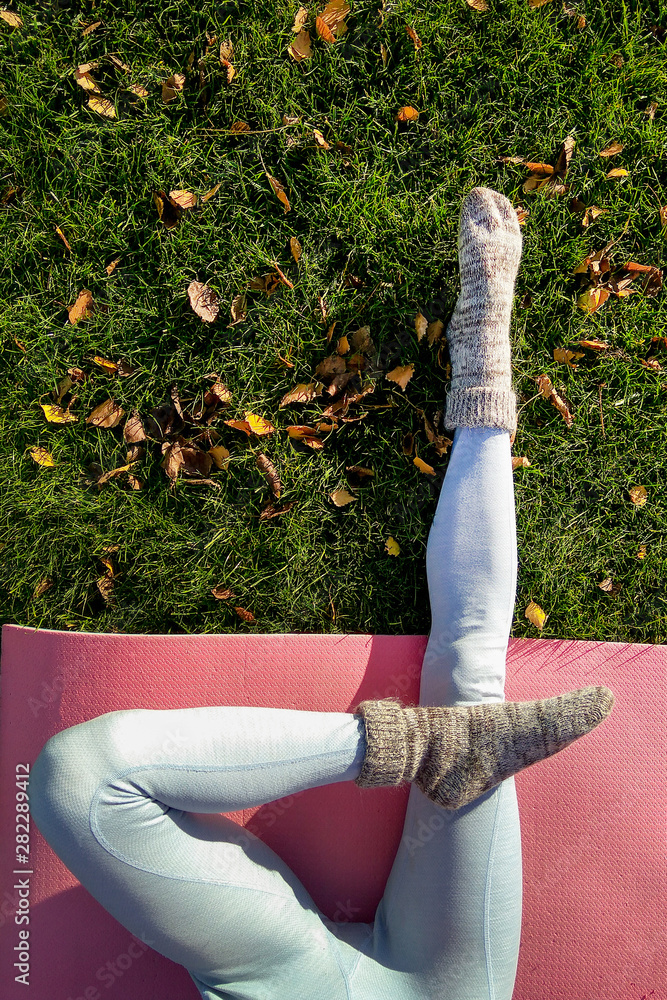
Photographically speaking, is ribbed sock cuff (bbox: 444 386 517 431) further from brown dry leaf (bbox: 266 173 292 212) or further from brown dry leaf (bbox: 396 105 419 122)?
brown dry leaf (bbox: 396 105 419 122)

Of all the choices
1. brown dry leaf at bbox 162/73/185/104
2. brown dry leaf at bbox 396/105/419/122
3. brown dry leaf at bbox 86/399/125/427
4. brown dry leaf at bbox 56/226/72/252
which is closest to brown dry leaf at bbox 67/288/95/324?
brown dry leaf at bbox 56/226/72/252

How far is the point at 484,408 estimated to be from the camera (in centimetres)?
198

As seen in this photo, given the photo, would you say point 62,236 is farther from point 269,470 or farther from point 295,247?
point 269,470

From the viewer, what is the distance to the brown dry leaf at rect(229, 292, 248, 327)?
2189mm

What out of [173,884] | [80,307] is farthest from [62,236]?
[173,884]

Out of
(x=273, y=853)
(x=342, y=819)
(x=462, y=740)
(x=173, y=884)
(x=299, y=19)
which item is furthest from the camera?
(x=299, y=19)

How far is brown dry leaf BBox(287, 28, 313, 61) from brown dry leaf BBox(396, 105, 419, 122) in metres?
0.36

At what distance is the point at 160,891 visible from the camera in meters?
1.51

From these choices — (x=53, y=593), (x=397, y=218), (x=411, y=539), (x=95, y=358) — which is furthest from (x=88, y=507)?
(x=397, y=218)

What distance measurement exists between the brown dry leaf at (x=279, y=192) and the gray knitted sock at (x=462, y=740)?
5.42 ft

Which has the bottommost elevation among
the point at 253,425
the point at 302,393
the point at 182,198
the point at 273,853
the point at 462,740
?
the point at 273,853

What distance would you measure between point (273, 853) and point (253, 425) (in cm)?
132

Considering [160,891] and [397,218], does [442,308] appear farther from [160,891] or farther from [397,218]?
[160,891]

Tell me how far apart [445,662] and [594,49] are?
2194 mm
